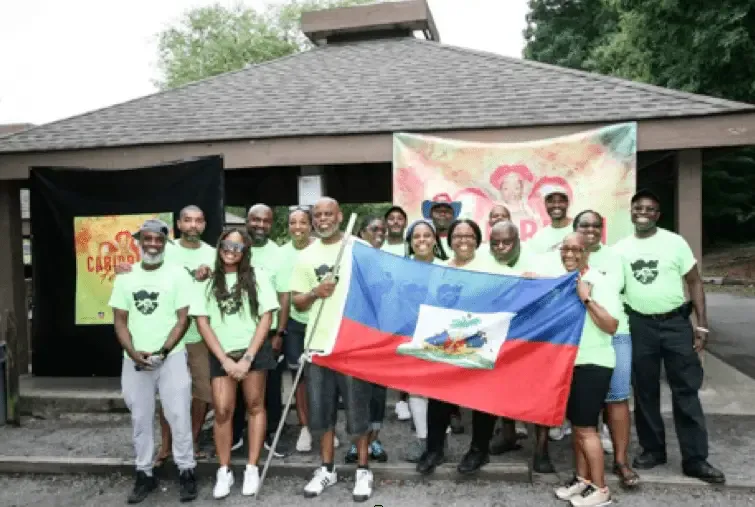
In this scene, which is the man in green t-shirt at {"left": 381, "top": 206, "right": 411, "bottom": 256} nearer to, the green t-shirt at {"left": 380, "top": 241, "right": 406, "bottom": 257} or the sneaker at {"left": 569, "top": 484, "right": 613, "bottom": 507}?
the green t-shirt at {"left": 380, "top": 241, "right": 406, "bottom": 257}

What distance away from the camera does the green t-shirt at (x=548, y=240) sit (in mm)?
4797

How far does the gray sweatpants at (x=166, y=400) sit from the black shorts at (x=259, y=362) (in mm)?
258

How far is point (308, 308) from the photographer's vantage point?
407cm

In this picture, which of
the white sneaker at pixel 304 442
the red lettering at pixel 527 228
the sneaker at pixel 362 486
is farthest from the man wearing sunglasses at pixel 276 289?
the red lettering at pixel 527 228

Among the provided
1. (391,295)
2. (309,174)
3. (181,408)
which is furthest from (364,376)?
(309,174)

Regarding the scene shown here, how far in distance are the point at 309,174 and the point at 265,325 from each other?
3.38 m

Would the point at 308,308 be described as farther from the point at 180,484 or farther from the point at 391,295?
the point at 180,484

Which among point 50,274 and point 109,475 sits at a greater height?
point 50,274

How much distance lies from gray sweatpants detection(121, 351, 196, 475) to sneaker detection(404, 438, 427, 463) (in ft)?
5.35

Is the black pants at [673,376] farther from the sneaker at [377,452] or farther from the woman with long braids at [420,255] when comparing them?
the sneaker at [377,452]

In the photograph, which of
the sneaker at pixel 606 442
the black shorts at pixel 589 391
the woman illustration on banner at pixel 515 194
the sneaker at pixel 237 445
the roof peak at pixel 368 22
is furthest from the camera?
the roof peak at pixel 368 22

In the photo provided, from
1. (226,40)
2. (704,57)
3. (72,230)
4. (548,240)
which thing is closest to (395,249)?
(548,240)

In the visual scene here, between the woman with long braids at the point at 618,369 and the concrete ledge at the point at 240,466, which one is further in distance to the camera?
the concrete ledge at the point at 240,466

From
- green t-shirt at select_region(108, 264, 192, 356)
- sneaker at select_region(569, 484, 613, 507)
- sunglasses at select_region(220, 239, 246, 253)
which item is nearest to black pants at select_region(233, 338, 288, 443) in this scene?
green t-shirt at select_region(108, 264, 192, 356)
